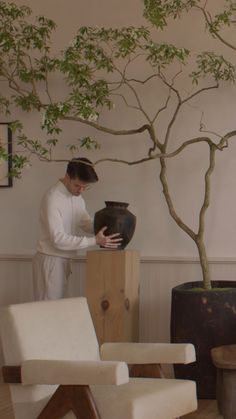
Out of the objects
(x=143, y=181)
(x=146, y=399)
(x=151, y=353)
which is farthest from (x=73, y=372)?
(x=143, y=181)

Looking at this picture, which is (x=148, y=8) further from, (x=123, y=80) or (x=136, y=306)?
(x=136, y=306)

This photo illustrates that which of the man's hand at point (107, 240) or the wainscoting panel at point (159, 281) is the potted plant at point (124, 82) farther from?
the man's hand at point (107, 240)

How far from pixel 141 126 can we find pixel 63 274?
1.25m

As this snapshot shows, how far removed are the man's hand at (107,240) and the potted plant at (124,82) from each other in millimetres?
430

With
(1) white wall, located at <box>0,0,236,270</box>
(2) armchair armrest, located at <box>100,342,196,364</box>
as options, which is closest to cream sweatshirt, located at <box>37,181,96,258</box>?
(1) white wall, located at <box>0,0,236,270</box>

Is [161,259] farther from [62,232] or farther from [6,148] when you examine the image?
[6,148]

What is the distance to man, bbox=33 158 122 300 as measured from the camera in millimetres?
5297

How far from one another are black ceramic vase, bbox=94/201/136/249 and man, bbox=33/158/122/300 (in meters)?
0.04

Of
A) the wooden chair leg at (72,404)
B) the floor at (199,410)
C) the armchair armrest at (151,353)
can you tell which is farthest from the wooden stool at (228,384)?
the wooden chair leg at (72,404)

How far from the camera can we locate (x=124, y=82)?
5.77 metres

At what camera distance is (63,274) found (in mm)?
5543

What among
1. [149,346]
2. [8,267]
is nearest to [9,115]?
[8,267]

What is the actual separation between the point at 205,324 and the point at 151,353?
119cm

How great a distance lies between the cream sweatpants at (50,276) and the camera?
18.0 ft
